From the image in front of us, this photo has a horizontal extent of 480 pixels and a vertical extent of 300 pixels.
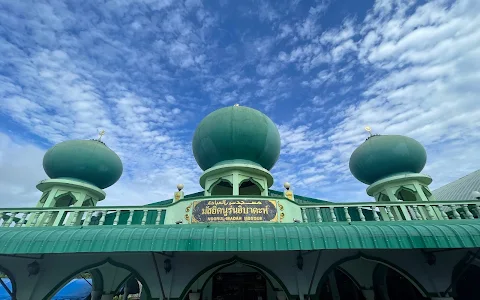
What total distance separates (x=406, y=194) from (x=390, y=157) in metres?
2.32

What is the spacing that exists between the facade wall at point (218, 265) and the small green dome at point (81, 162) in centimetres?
517

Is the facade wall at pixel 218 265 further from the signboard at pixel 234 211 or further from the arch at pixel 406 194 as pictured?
the arch at pixel 406 194

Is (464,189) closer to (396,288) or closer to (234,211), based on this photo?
(396,288)

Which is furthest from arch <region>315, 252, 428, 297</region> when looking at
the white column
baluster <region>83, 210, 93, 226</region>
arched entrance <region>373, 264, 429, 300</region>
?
baluster <region>83, 210, 93, 226</region>

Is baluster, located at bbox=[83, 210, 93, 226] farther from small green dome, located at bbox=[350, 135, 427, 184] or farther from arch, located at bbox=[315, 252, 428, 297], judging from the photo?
small green dome, located at bbox=[350, 135, 427, 184]

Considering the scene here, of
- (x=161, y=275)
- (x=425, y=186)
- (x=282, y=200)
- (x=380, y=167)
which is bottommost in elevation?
(x=161, y=275)

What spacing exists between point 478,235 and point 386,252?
2551 mm

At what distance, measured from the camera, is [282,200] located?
8.16 meters

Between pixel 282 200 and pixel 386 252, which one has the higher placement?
pixel 282 200

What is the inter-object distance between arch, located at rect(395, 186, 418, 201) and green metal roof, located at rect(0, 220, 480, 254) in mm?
6587

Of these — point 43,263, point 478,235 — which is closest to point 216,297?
point 43,263

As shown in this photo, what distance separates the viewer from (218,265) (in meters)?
7.64

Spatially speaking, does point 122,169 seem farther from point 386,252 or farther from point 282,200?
point 386,252

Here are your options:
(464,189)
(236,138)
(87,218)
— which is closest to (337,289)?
(236,138)
